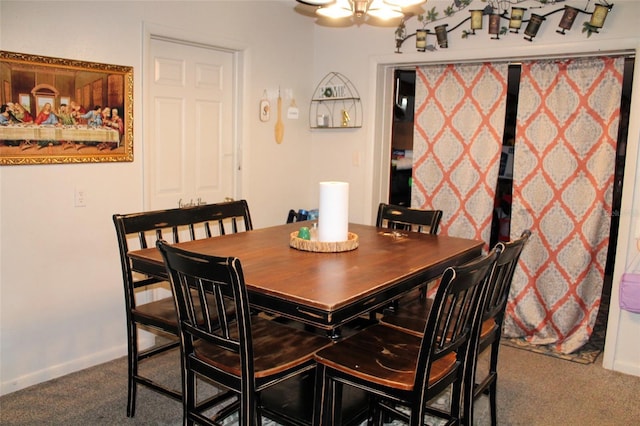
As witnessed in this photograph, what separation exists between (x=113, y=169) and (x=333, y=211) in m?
1.45

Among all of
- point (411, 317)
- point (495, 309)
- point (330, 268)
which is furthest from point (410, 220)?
point (330, 268)

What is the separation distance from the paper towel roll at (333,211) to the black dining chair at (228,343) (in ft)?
1.56

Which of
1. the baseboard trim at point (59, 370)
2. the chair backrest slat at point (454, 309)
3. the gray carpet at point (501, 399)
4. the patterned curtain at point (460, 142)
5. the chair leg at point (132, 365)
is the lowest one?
the gray carpet at point (501, 399)

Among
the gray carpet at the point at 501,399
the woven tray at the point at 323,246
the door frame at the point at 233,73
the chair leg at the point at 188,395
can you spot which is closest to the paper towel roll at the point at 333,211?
the woven tray at the point at 323,246

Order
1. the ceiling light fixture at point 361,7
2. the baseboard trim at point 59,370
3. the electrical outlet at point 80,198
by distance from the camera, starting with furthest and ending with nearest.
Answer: the electrical outlet at point 80,198
the baseboard trim at point 59,370
the ceiling light fixture at point 361,7

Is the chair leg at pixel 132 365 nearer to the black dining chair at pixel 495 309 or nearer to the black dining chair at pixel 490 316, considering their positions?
the black dining chair at pixel 490 316

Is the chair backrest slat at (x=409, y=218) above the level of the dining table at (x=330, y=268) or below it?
above

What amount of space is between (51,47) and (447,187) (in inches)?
107

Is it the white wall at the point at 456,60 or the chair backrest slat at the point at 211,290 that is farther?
the white wall at the point at 456,60

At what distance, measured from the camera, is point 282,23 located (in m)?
4.15

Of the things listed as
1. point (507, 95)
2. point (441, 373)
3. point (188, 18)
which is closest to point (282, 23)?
point (188, 18)

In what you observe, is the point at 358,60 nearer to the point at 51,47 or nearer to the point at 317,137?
the point at 317,137

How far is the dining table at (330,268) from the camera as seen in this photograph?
1793 millimetres

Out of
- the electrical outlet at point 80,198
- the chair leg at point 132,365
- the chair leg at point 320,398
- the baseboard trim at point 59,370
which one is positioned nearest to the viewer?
the chair leg at point 320,398
